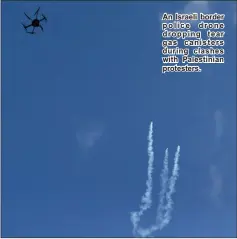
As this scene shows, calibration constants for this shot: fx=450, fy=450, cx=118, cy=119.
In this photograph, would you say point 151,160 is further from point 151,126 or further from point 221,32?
point 221,32

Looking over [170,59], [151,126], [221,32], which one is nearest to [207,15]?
[221,32]

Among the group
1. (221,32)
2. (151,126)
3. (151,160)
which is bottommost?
(151,160)

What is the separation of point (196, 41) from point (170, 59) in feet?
36.0

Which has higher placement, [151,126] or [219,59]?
[219,59]

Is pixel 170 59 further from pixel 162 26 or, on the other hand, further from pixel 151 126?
pixel 151 126

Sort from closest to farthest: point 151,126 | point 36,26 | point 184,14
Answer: point 184,14 < point 36,26 < point 151,126

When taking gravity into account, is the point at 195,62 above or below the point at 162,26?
below

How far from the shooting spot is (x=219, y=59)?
161125 mm

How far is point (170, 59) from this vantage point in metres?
159

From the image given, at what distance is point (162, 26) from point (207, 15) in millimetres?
16216

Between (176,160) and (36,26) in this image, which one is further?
(176,160)

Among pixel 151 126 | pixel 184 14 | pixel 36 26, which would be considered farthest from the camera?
pixel 151 126

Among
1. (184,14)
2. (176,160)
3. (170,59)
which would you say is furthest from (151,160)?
(184,14)

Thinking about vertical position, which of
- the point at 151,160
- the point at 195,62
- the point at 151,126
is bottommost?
the point at 151,160
